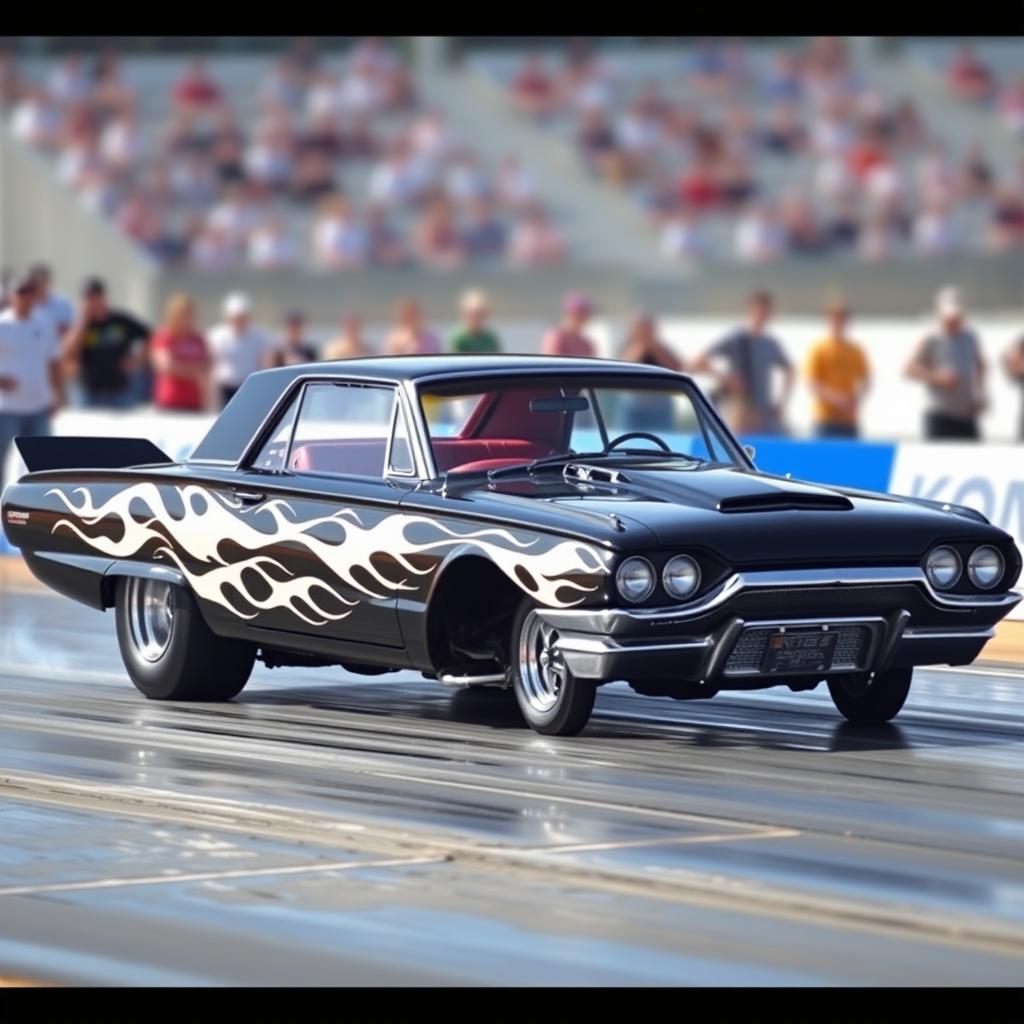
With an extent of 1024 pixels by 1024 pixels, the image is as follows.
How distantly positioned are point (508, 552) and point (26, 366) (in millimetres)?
10690

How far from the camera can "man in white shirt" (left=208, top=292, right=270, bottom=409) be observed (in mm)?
22953

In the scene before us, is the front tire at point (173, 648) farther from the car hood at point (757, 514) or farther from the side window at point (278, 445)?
the car hood at point (757, 514)

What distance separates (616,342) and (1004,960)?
25.5 metres

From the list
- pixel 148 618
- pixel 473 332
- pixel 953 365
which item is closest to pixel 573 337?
Answer: pixel 473 332

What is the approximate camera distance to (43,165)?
36.7 metres

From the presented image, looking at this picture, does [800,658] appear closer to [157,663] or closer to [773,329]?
[157,663]

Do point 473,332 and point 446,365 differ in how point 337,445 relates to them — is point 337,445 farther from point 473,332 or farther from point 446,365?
point 473,332

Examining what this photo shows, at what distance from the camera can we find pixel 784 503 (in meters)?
9.92

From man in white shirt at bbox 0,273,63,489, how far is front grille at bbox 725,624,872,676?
11066 millimetres

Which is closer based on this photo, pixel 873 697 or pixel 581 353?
pixel 873 697

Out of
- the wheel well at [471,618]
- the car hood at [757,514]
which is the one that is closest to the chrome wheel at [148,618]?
the wheel well at [471,618]

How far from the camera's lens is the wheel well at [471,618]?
33.3 ft

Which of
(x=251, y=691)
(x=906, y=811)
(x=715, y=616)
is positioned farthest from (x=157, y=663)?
(x=906, y=811)

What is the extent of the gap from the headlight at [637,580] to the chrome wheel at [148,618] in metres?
2.83
